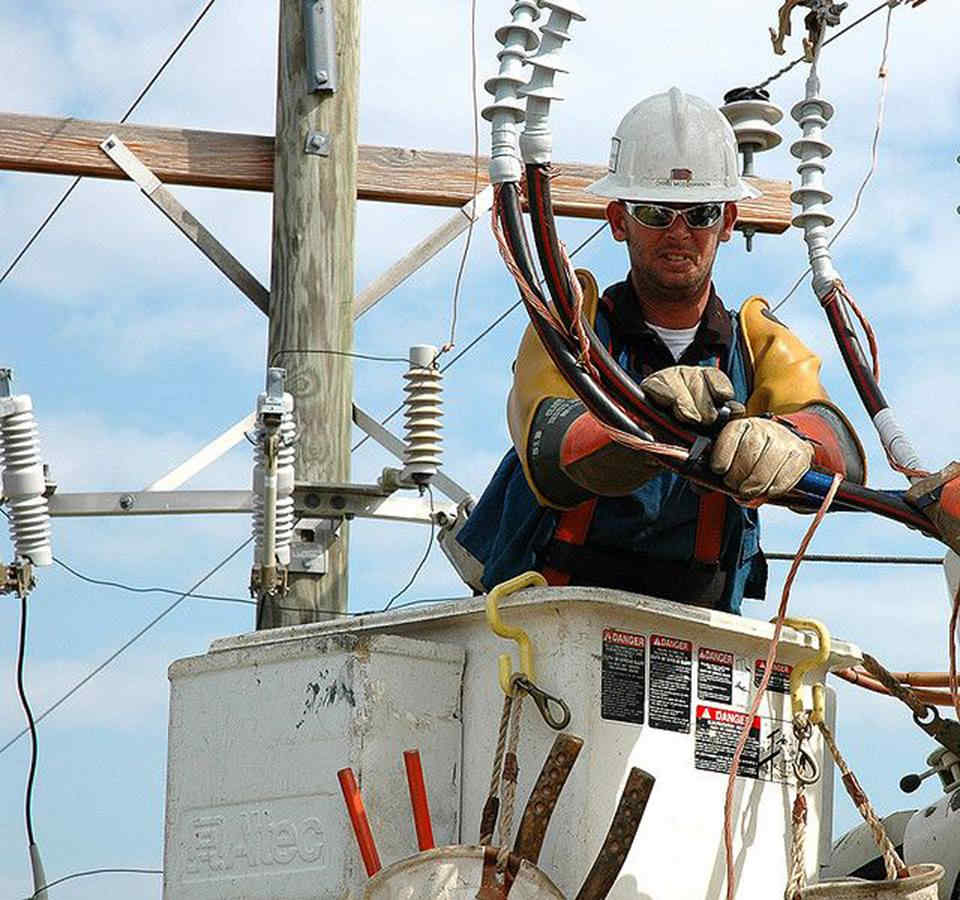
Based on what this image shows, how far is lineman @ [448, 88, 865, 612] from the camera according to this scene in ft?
13.5

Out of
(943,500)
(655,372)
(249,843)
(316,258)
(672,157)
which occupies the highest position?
(316,258)

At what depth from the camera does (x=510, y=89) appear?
3.74 m

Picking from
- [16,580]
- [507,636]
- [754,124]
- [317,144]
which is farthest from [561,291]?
[16,580]

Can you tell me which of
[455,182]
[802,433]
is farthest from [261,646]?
[455,182]

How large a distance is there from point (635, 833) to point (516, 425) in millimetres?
→ 1013

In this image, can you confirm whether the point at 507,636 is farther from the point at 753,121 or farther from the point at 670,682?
the point at 753,121

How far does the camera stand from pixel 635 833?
11.3ft

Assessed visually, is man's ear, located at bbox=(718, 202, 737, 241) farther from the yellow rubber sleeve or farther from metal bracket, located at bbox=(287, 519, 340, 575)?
metal bracket, located at bbox=(287, 519, 340, 575)

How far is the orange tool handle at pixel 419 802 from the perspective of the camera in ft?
11.9

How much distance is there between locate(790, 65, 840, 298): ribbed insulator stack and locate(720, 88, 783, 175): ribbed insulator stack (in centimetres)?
201

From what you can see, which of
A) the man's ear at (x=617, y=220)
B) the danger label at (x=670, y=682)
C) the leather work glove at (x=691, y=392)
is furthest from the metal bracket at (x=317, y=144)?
the danger label at (x=670, y=682)

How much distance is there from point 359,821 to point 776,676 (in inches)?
31.8

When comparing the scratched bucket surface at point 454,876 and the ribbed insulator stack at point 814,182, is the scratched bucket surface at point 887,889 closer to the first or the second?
the scratched bucket surface at point 454,876

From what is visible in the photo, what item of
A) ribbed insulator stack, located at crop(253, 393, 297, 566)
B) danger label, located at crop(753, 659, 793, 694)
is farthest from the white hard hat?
ribbed insulator stack, located at crop(253, 393, 297, 566)
